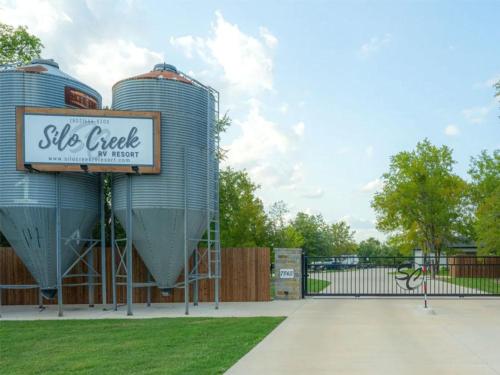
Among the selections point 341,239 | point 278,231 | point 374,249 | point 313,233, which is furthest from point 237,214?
point 374,249

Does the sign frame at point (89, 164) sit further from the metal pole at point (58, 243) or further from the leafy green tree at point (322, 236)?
the leafy green tree at point (322, 236)

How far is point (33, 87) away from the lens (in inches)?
513

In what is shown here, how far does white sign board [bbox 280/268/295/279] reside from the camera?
15.7 metres

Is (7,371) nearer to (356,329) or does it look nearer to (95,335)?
(95,335)

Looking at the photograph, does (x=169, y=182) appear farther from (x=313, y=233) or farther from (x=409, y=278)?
(x=313, y=233)

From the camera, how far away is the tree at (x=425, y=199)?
34.7m

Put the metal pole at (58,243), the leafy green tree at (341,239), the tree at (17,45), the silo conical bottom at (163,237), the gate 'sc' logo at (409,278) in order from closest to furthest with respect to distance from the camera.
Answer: the metal pole at (58,243) → the silo conical bottom at (163,237) → the gate 'sc' logo at (409,278) → the tree at (17,45) → the leafy green tree at (341,239)

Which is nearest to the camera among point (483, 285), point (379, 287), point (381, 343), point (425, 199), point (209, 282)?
point (381, 343)

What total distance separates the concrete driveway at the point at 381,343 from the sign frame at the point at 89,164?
5835mm

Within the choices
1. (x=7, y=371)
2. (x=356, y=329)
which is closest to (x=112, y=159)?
(x=7, y=371)

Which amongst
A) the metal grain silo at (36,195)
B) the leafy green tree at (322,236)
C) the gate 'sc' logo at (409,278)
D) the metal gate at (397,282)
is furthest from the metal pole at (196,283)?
the leafy green tree at (322,236)

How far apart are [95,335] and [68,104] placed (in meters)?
7.17

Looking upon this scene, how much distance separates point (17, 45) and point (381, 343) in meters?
22.7

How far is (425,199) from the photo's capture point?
34875 millimetres
